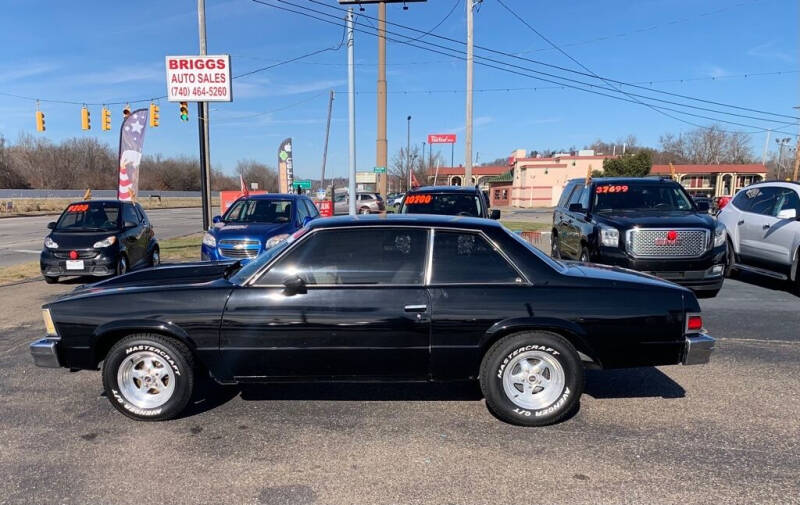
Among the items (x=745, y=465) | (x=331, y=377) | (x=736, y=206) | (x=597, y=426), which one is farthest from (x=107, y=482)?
(x=736, y=206)

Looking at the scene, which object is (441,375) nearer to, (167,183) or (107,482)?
(107,482)

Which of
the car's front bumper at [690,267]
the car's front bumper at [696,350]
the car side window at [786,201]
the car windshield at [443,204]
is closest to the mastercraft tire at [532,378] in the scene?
the car's front bumper at [696,350]

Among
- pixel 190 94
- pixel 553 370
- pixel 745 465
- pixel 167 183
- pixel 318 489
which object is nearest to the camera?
pixel 318 489

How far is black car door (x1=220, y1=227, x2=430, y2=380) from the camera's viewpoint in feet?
Answer: 12.1

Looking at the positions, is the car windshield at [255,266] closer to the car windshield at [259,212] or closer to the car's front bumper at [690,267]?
the car's front bumper at [690,267]

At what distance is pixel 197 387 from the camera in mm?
4570

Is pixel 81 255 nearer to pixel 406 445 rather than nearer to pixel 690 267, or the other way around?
pixel 406 445

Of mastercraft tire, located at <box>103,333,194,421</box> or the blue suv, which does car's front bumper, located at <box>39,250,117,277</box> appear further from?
mastercraft tire, located at <box>103,333,194,421</box>

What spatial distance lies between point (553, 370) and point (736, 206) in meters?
8.54

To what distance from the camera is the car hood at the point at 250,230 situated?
928 centimetres

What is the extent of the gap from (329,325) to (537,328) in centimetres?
151

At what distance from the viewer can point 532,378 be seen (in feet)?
12.4

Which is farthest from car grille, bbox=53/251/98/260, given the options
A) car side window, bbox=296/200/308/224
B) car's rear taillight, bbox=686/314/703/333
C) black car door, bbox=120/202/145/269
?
car's rear taillight, bbox=686/314/703/333

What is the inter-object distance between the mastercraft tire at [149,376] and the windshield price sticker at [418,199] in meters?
7.02
